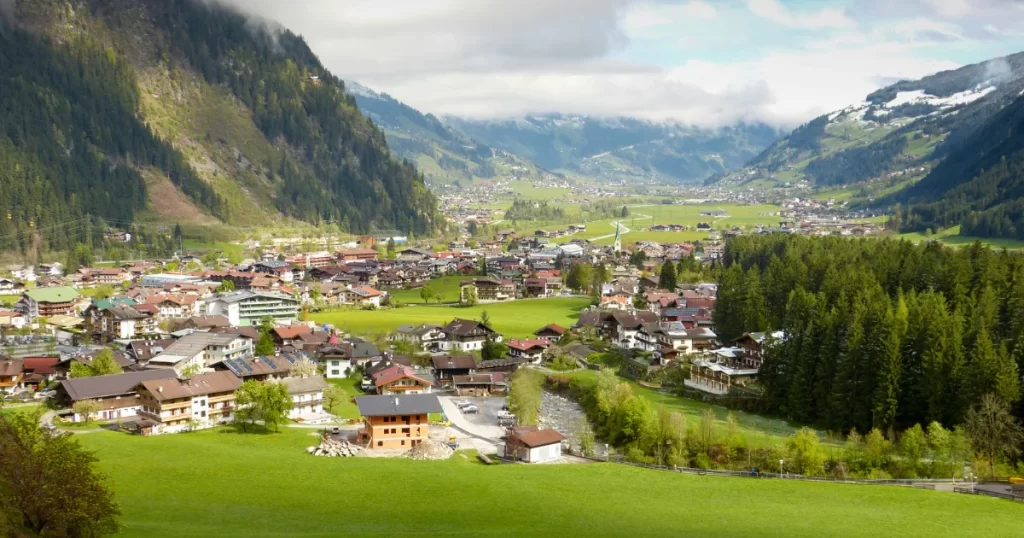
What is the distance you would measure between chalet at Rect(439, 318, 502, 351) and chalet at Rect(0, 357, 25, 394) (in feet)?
96.8

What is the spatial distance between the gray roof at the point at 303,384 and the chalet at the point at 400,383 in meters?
4.04

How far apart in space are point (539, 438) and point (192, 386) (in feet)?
65.8

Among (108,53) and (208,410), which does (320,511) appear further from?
(108,53)

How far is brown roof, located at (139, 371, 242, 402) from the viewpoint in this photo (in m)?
46.9

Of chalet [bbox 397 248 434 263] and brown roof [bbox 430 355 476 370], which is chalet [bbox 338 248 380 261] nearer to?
chalet [bbox 397 248 434 263]

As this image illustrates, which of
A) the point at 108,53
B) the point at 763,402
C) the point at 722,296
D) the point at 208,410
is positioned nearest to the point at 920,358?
the point at 763,402

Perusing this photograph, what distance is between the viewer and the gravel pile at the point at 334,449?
40000 millimetres

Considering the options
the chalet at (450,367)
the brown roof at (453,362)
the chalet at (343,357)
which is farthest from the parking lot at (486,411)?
the chalet at (343,357)

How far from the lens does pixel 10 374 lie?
53938 mm

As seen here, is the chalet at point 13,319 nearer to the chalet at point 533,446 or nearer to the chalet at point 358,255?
the chalet at point 533,446

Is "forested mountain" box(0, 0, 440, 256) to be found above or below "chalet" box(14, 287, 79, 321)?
above

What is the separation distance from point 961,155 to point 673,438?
565ft

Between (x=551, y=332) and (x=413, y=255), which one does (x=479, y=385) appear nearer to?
(x=551, y=332)

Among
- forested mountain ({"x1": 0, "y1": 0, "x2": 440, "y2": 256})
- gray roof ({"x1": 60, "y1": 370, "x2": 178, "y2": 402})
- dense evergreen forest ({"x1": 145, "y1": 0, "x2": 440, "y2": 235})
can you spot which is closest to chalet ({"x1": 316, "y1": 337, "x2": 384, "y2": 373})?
gray roof ({"x1": 60, "y1": 370, "x2": 178, "y2": 402})
